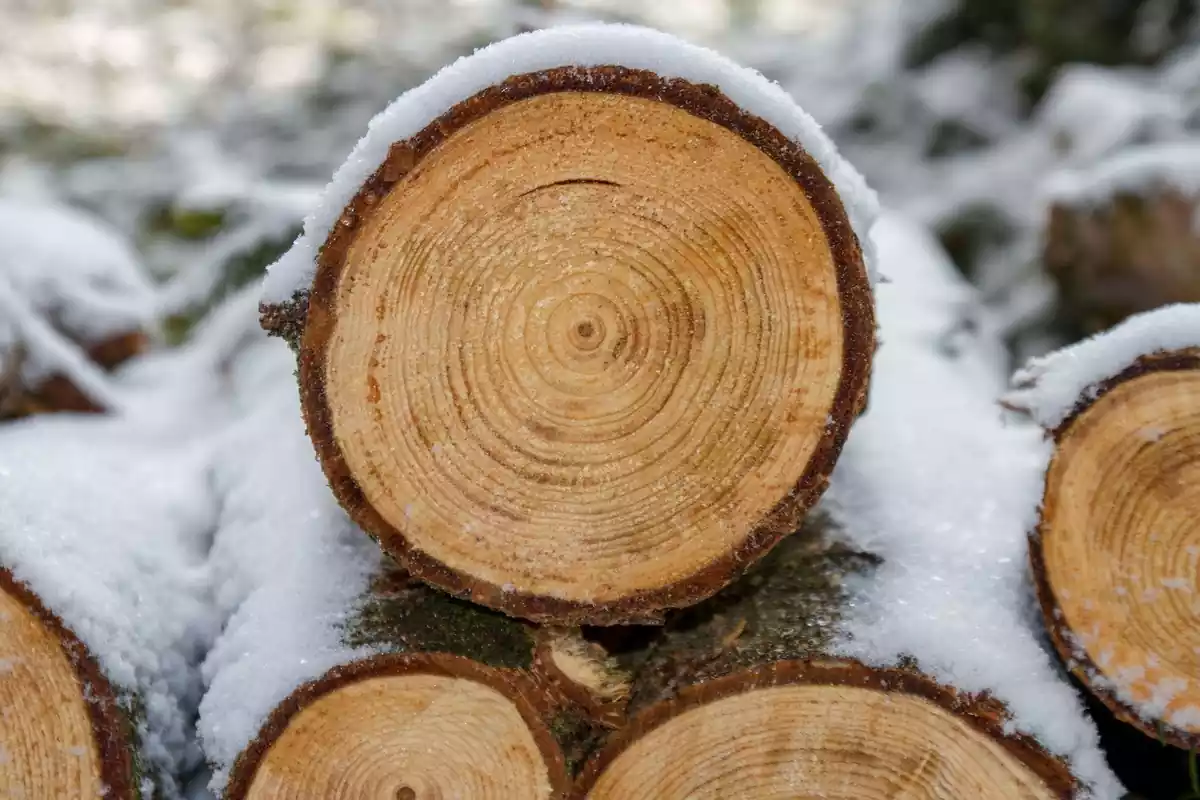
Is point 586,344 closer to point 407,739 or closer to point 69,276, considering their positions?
point 407,739

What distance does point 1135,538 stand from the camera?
1.16 meters

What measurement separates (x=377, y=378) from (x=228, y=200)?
2.95m

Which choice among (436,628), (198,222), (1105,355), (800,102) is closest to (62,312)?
(198,222)

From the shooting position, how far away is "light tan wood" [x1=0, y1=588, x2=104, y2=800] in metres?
1.16

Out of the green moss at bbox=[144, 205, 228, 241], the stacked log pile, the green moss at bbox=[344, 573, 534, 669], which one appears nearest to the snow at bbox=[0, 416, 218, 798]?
the stacked log pile

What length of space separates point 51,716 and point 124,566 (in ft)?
0.87

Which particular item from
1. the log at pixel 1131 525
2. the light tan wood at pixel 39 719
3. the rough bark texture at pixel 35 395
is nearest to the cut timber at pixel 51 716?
the light tan wood at pixel 39 719

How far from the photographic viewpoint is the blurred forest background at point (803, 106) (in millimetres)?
2709

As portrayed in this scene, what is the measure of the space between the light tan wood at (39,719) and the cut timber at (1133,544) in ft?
4.18

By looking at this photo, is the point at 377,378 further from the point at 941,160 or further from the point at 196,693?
the point at 941,160

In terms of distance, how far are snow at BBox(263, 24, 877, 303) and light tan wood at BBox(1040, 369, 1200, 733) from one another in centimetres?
44

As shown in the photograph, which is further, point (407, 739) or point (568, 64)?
point (407, 739)

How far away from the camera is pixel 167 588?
1449 millimetres

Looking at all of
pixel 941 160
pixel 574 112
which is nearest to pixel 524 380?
pixel 574 112
